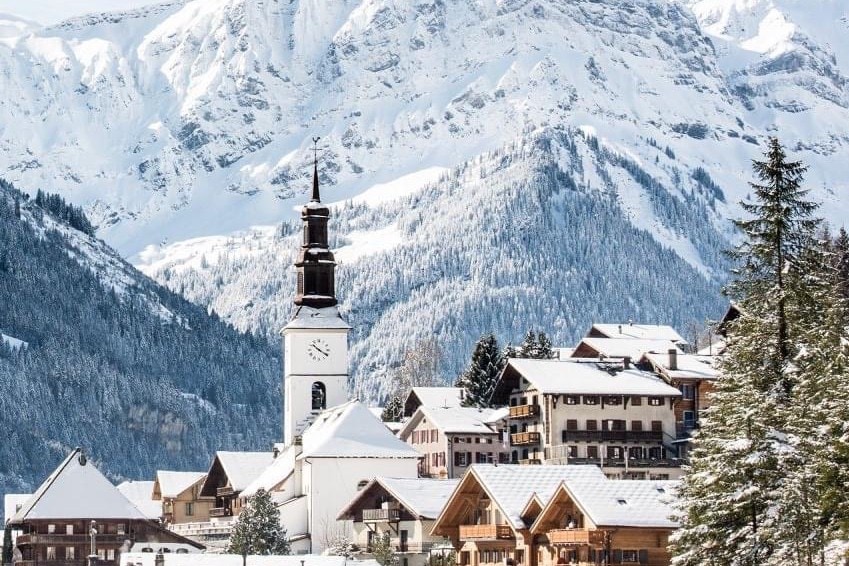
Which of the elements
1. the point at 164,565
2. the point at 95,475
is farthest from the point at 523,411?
the point at 164,565

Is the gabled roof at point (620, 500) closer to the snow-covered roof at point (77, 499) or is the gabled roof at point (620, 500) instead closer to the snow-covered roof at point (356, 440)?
the snow-covered roof at point (77, 499)

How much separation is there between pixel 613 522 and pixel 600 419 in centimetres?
4925

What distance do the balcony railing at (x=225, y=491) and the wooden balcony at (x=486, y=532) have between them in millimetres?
59495

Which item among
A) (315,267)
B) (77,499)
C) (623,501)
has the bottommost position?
(623,501)

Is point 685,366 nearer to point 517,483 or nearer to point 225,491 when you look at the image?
point 225,491

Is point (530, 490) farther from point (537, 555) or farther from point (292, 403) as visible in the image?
point (292, 403)

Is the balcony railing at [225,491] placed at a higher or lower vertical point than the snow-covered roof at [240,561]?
higher

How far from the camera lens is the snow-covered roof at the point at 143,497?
571 ft

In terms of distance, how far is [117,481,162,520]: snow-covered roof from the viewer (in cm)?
17412

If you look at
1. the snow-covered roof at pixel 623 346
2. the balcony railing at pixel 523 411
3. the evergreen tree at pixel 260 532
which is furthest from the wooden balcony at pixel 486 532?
the snow-covered roof at pixel 623 346

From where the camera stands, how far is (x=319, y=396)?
164 m

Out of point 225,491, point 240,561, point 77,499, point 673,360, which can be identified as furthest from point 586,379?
point 240,561

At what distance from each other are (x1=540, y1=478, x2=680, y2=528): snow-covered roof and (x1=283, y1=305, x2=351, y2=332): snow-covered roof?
71.6m

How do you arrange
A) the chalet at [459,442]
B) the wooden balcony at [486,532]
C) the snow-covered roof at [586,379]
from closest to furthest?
1. the wooden balcony at [486,532]
2. the snow-covered roof at [586,379]
3. the chalet at [459,442]
